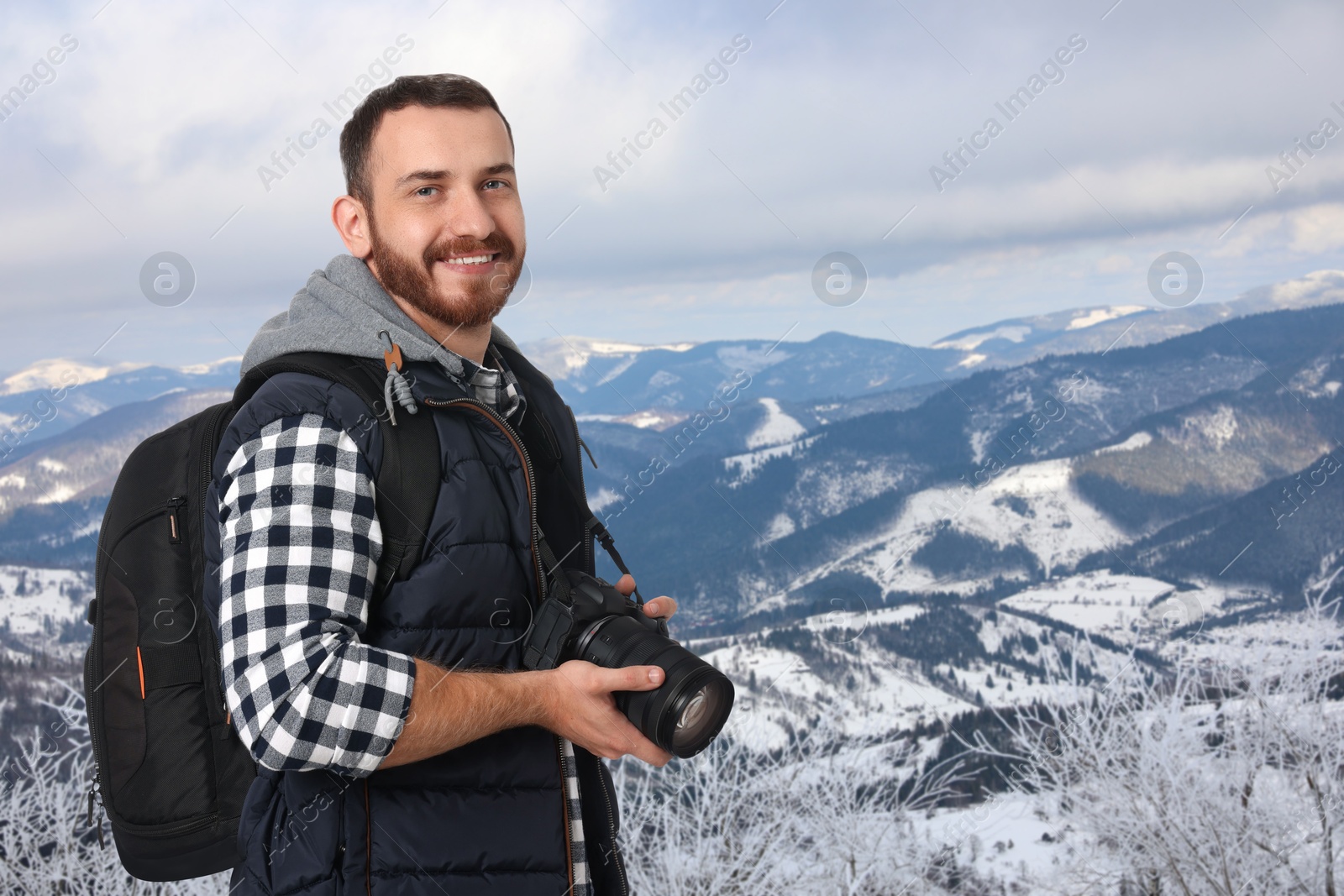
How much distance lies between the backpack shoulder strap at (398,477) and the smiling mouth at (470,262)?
0.55m

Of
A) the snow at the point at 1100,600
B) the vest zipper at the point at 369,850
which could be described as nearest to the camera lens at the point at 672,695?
the vest zipper at the point at 369,850

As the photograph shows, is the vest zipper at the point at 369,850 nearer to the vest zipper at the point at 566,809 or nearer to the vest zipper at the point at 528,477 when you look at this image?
the vest zipper at the point at 566,809

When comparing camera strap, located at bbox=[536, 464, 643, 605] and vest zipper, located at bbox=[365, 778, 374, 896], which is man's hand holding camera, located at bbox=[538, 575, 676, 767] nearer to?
camera strap, located at bbox=[536, 464, 643, 605]

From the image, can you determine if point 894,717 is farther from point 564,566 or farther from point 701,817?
point 564,566

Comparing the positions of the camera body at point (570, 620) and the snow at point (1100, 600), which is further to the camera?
the snow at point (1100, 600)

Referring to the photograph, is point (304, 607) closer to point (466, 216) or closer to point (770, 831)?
point (466, 216)

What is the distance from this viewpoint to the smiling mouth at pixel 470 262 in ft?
8.06

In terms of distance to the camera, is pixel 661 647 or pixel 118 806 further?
pixel 118 806

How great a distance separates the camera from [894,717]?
81.9 m

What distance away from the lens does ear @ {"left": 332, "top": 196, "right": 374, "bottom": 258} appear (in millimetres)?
2535

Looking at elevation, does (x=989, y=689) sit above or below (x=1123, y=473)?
below

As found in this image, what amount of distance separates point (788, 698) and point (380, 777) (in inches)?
2972

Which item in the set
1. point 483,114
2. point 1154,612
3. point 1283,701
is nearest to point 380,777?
point 483,114

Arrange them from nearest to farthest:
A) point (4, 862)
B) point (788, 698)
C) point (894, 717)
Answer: point (4, 862)
point (788, 698)
point (894, 717)
